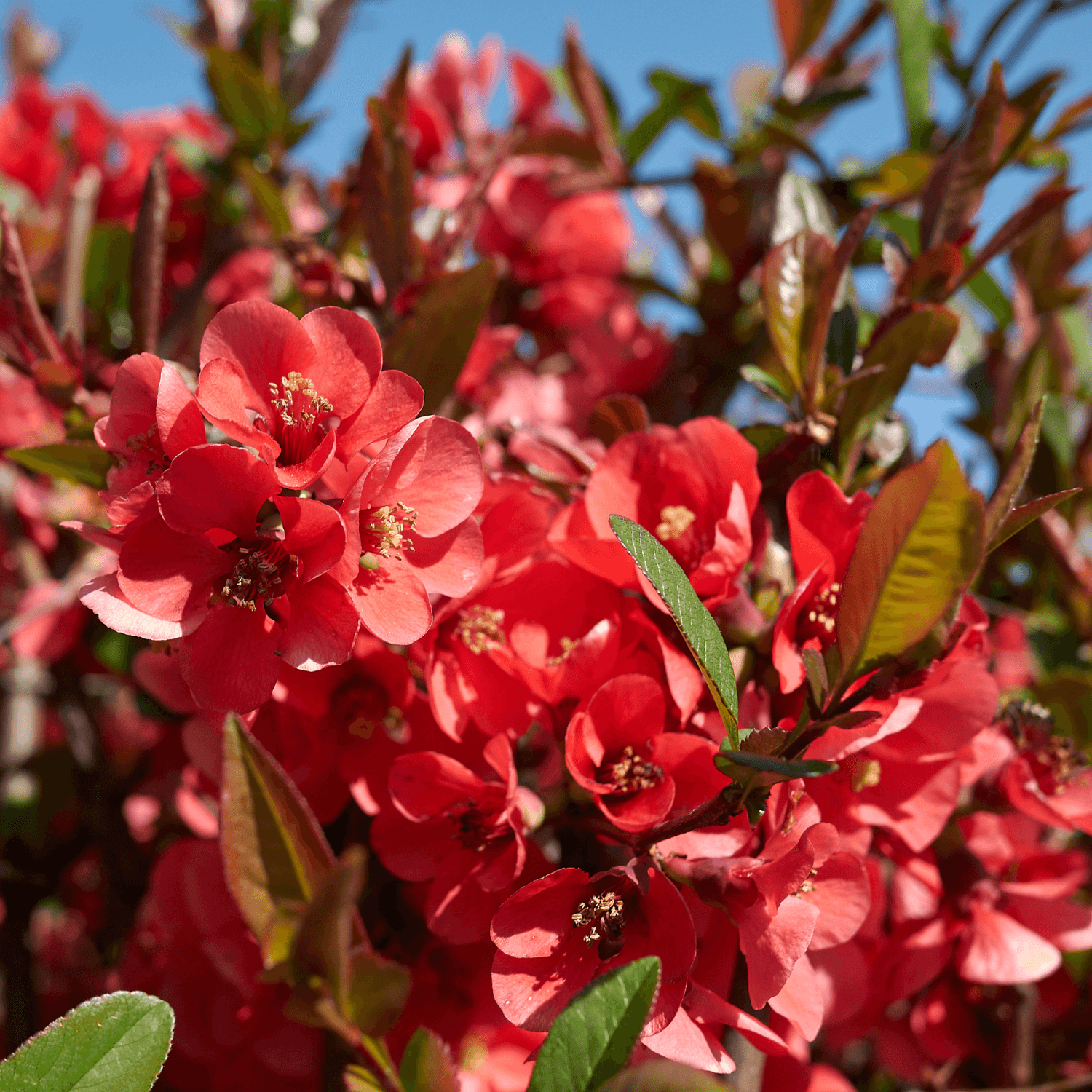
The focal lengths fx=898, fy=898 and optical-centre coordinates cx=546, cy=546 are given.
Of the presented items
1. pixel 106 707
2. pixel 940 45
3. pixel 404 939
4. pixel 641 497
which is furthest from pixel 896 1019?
pixel 106 707

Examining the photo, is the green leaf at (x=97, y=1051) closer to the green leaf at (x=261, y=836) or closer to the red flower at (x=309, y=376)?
the green leaf at (x=261, y=836)

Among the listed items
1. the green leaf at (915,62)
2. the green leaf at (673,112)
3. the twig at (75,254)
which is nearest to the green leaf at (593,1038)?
the twig at (75,254)

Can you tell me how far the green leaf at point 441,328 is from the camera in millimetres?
944

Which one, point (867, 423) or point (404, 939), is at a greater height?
point (867, 423)

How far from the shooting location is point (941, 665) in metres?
0.73

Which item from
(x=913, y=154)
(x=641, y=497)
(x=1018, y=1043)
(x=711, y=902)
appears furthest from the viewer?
(x=913, y=154)

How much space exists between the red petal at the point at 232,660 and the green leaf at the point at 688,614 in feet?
0.90

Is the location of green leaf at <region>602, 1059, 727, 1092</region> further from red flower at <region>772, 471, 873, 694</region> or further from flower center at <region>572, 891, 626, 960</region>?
red flower at <region>772, 471, 873, 694</region>

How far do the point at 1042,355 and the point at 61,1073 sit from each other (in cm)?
151

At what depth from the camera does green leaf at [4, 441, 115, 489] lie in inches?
32.3

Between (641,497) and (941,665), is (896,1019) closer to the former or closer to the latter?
(941,665)

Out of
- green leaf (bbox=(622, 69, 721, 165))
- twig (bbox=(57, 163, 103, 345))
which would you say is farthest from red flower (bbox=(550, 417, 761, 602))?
green leaf (bbox=(622, 69, 721, 165))

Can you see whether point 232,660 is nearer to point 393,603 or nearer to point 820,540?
point 393,603

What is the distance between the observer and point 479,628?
0.81 meters
